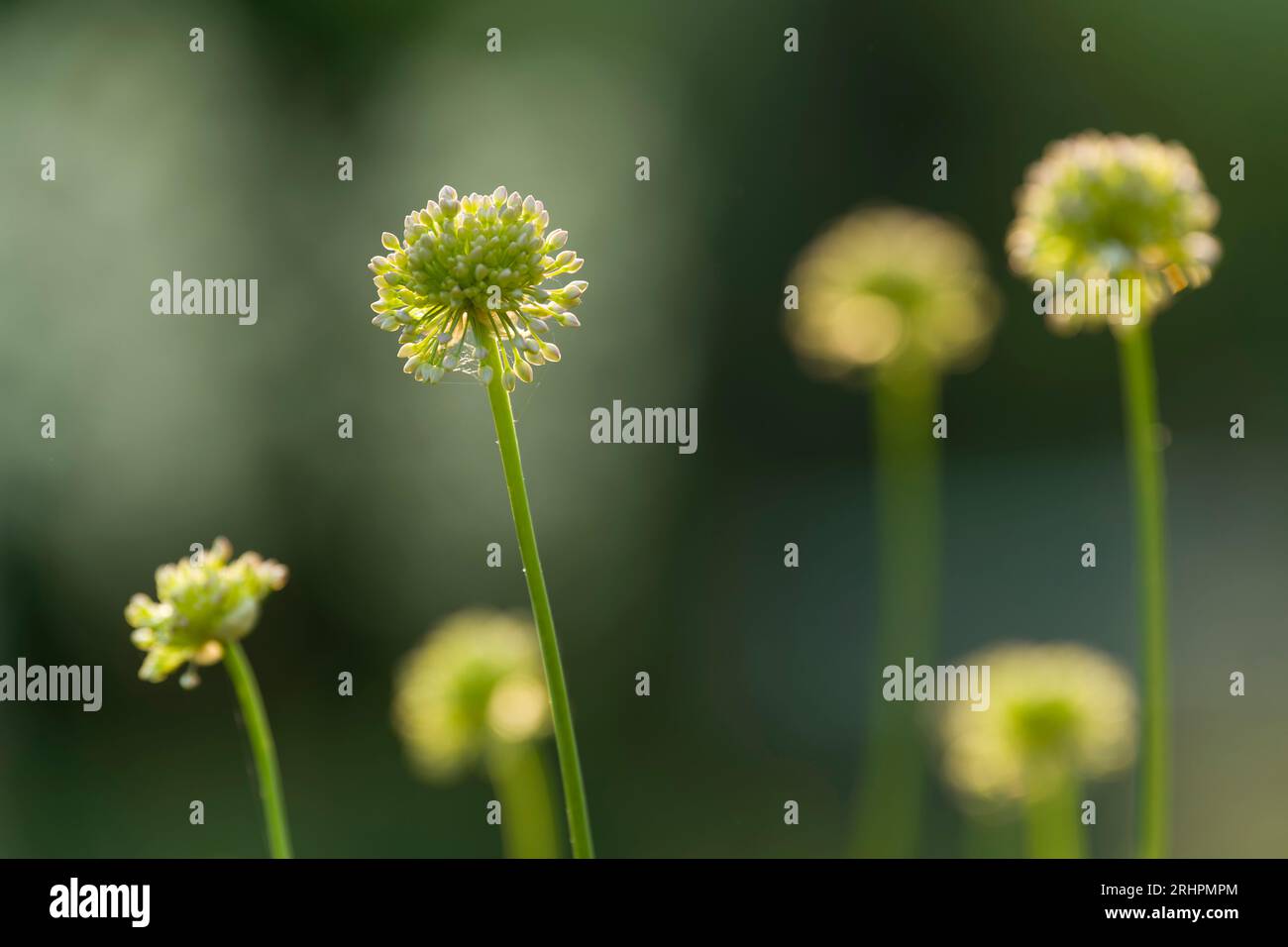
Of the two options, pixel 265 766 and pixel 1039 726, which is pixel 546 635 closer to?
pixel 265 766

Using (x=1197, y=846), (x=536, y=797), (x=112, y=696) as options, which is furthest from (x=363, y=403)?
(x=536, y=797)

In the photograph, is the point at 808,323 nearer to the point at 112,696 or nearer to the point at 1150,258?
the point at 1150,258
